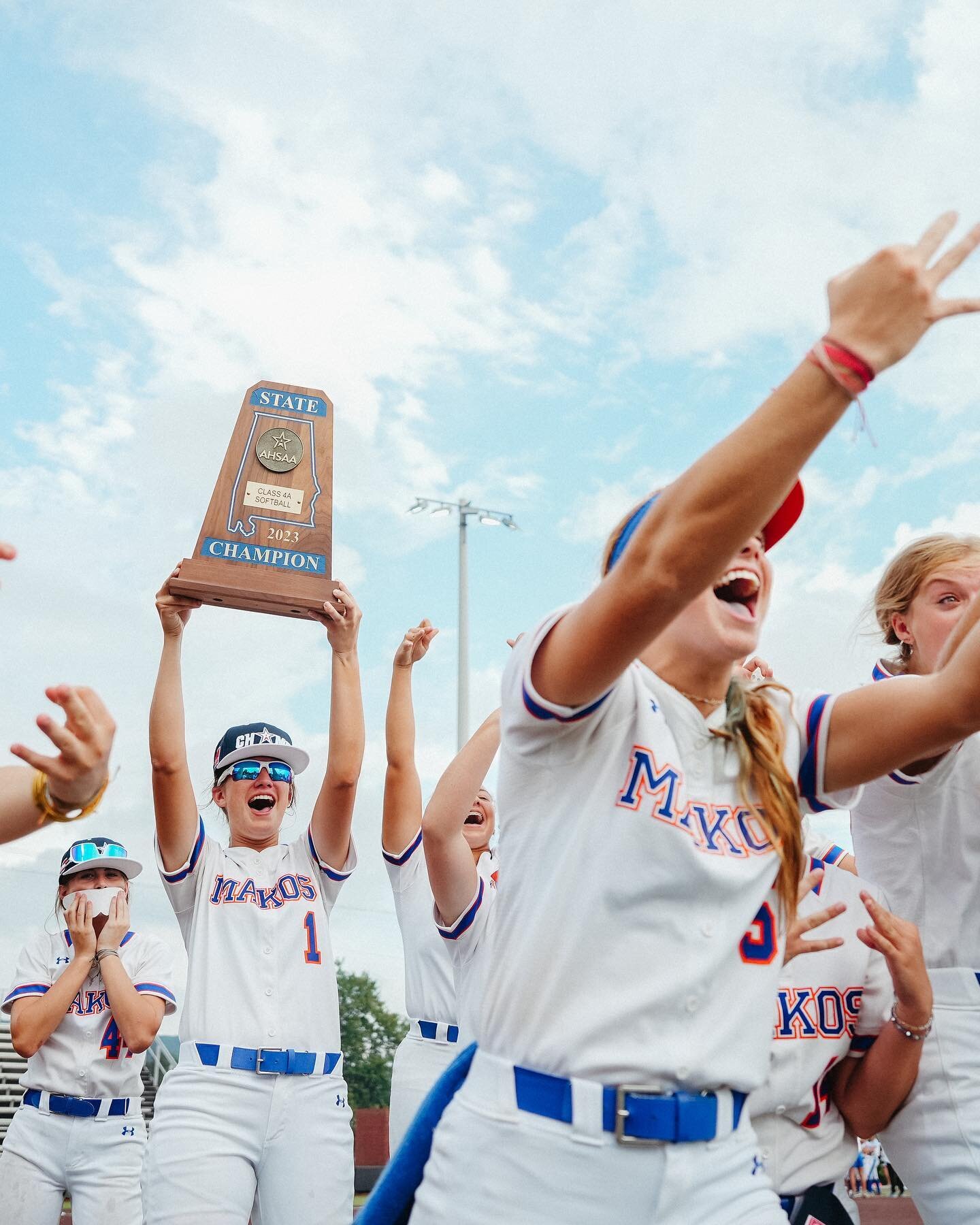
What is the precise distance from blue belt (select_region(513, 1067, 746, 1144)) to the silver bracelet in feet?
3.88

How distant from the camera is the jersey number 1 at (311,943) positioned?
507 cm

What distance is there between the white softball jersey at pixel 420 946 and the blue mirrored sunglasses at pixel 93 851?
1978mm

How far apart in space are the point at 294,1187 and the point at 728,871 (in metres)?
3.15

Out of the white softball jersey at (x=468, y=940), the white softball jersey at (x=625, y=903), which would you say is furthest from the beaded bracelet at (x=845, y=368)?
the white softball jersey at (x=468, y=940)

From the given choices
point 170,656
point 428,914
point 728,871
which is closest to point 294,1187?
point 428,914

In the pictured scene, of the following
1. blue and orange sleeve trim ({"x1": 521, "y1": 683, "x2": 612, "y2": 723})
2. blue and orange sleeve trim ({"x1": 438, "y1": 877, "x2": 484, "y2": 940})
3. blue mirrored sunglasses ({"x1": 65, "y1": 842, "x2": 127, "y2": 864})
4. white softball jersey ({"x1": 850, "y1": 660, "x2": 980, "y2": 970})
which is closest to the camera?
blue and orange sleeve trim ({"x1": 521, "y1": 683, "x2": 612, "y2": 723})

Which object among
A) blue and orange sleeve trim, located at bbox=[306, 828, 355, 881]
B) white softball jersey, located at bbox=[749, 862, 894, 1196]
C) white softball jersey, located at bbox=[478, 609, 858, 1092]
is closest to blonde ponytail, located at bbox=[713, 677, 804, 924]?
white softball jersey, located at bbox=[478, 609, 858, 1092]

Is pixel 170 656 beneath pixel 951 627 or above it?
above

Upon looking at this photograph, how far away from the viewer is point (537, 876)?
223 centimetres

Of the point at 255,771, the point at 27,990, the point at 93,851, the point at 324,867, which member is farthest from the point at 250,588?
the point at 27,990

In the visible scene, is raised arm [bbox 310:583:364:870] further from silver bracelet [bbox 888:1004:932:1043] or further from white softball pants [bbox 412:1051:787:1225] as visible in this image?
white softball pants [bbox 412:1051:787:1225]

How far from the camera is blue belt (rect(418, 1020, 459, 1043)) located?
5473mm

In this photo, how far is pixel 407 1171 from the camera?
2287mm

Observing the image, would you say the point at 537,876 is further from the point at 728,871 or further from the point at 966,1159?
the point at 966,1159
